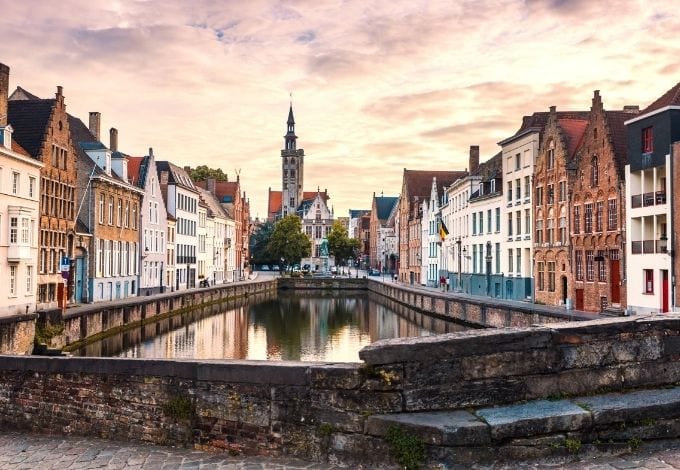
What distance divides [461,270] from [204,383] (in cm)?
6057

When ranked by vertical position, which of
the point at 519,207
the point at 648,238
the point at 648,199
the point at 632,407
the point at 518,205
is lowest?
the point at 632,407

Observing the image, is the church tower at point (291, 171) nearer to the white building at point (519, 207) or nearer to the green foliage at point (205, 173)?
the green foliage at point (205, 173)

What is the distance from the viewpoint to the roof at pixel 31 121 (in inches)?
1537

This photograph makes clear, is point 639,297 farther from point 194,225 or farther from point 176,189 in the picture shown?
point 194,225

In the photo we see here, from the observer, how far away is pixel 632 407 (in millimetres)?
7965

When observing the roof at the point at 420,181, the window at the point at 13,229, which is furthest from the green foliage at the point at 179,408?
the roof at the point at 420,181

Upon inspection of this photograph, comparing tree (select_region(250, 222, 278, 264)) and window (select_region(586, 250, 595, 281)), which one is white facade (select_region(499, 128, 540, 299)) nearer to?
window (select_region(586, 250, 595, 281))

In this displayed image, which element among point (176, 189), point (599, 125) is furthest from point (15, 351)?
point (176, 189)

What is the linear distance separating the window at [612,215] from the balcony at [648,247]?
2466mm

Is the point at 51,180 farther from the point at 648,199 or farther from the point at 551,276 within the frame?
the point at 648,199

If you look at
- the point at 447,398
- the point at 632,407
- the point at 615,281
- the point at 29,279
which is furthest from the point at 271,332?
the point at 632,407

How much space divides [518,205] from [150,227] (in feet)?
105

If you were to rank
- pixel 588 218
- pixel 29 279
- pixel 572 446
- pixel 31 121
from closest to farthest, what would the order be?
pixel 572 446
pixel 29 279
pixel 31 121
pixel 588 218

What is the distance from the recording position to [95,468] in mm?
8945
